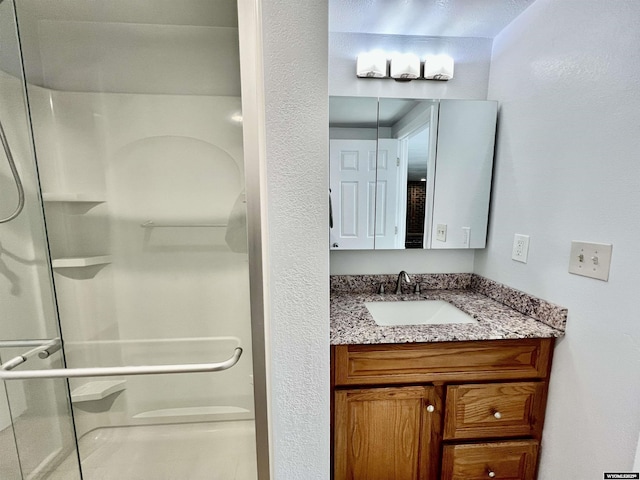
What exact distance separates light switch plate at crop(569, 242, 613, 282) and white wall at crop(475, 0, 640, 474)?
0.02 m

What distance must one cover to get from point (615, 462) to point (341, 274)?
45.7 inches

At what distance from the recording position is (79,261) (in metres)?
1.11

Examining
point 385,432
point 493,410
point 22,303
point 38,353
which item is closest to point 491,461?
point 493,410

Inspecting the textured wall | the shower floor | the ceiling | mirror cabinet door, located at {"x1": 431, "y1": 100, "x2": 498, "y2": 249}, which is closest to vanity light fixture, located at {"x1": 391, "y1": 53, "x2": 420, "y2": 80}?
the ceiling

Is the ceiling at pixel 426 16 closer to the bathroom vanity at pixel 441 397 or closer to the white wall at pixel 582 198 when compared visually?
the white wall at pixel 582 198

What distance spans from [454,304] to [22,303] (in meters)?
1.91

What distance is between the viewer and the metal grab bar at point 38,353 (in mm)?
896

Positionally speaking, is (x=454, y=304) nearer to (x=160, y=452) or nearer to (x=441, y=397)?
(x=441, y=397)

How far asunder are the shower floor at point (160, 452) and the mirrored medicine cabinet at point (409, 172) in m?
1.04

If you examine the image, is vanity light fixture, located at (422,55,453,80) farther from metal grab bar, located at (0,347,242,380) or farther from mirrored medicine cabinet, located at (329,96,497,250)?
metal grab bar, located at (0,347,242,380)

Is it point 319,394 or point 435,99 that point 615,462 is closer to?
point 319,394

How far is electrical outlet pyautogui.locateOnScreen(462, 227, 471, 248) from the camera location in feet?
4.57

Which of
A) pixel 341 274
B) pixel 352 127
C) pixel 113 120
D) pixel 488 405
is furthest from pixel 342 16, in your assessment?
pixel 488 405

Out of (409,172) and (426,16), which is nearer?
(426,16)
